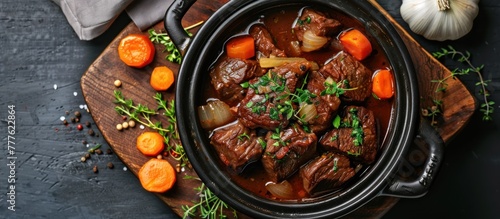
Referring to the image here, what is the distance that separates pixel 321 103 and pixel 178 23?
88cm

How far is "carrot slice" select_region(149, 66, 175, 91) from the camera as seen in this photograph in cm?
380

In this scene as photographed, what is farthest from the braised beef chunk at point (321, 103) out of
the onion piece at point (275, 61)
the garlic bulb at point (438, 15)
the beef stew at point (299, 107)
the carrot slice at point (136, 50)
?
the carrot slice at point (136, 50)

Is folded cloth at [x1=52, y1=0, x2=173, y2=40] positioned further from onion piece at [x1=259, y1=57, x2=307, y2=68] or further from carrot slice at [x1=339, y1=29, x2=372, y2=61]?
carrot slice at [x1=339, y1=29, x2=372, y2=61]

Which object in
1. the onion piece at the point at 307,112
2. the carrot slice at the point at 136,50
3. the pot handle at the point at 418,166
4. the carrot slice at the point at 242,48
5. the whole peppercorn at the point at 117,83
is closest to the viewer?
the pot handle at the point at 418,166

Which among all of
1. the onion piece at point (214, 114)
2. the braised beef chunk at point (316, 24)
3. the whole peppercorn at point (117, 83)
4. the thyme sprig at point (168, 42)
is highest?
the braised beef chunk at point (316, 24)

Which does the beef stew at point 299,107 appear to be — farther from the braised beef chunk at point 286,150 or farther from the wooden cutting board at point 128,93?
the wooden cutting board at point 128,93

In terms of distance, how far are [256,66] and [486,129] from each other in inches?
62.4

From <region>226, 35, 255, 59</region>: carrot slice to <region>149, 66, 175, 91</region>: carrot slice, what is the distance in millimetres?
471

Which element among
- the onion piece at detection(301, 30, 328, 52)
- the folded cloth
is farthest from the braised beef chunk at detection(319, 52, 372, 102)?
the folded cloth

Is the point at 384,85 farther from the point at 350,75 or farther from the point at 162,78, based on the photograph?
the point at 162,78

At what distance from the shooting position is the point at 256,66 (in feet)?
11.5

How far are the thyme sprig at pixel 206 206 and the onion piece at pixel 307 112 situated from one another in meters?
0.76

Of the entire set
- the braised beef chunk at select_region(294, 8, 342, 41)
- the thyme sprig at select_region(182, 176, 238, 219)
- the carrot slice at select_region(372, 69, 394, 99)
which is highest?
the braised beef chunk at select_region(294, 8, 342, 41)

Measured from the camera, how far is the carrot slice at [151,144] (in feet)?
12.6
